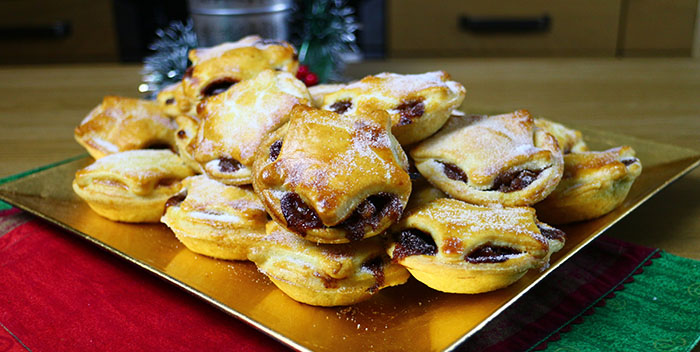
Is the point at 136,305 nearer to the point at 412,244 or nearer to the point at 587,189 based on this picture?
the point at 412,244

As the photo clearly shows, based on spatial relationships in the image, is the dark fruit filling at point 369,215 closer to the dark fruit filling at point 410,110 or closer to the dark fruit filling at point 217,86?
the dark fruit filling at point 410,110

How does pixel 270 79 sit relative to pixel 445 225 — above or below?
above

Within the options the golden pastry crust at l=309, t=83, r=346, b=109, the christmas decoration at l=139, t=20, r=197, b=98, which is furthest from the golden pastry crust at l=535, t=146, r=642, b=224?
the christmas decoration at l=139, t=20, r=197, b=98

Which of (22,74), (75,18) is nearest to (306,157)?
(22,74)

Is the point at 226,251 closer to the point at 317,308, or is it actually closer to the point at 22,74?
the point at 317,308

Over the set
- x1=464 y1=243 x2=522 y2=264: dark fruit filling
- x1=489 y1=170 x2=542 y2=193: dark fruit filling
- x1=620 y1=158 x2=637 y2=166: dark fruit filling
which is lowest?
x1=464 y1=243 x2=522 y2=264: dark fruit filling

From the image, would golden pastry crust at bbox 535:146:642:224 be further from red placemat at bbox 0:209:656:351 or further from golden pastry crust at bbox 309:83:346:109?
golden pastry crust at bbox 309:83:346:109
